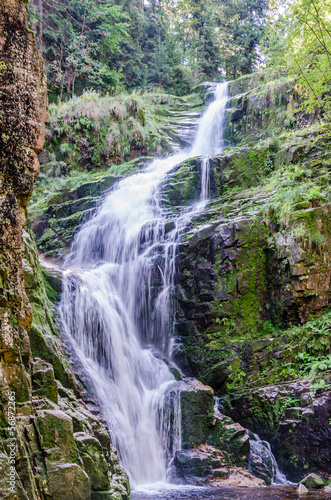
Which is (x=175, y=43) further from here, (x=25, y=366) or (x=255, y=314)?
(x=25, y=366)

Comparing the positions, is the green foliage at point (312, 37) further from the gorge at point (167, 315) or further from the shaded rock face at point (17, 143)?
the shaded rock face at point (17, 143)

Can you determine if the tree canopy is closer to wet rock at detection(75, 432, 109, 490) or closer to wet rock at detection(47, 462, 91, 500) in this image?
wet rock at detection(75, 432, 109, 490)

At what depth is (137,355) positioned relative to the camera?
28.8ft

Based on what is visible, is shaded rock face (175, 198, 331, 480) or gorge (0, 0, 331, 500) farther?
shaded rock face (175, 198, 331, 480)

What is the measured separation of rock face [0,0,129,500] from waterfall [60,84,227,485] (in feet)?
6.70

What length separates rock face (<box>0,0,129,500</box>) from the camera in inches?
138

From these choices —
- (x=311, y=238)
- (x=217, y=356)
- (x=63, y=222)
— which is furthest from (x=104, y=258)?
(x=311, y=238)

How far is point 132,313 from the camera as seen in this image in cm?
1014

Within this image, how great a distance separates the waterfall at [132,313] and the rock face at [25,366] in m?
2.04

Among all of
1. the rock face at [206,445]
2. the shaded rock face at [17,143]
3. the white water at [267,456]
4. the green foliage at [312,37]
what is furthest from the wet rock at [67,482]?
the green foliage at [312,37]

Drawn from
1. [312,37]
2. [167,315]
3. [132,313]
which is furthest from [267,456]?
[312,37]

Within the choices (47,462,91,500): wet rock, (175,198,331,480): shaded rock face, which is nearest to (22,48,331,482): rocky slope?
(175,198,331,480): shaded rock face

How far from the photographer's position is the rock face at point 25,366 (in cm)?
350

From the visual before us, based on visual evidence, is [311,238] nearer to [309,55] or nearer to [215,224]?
[215,224]
